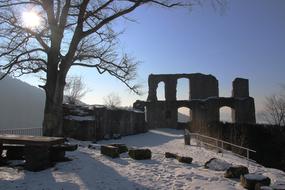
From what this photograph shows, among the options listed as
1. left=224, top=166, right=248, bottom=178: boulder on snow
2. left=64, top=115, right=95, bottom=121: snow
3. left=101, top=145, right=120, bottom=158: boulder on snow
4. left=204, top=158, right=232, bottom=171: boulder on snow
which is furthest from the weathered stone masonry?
left=224, top=166, right=248, bottom=178: boulder on snow

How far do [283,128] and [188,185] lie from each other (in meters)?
18.5

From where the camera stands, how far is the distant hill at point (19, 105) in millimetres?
78188

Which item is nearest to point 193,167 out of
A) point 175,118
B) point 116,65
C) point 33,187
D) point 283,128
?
point 33,187

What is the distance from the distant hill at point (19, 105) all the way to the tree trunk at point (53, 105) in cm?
6279

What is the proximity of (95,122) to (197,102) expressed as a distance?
22868 millimetres

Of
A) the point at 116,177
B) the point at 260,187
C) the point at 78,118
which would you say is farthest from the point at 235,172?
the point at 78,118

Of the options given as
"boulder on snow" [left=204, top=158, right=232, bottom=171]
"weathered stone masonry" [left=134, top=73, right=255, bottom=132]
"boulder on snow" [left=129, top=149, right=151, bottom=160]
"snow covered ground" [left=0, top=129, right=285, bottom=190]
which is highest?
"weathered stone masonry" [left=134, top=73, right=255, bottom=132]

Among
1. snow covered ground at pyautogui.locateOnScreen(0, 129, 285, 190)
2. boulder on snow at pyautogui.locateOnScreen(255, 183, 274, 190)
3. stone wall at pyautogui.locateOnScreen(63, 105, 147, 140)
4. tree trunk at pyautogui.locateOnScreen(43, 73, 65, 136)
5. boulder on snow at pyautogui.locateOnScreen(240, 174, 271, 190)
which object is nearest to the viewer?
boulder on snow at pyautogui.locateOnScreen(255, 183, 274, 190)

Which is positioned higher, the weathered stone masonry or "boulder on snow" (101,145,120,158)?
the weathered stone masonry

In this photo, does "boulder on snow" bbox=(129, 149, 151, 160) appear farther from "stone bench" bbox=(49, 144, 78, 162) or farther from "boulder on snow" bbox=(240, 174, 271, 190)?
"boulder on snow" bbox=(240, 174, 271, 190)

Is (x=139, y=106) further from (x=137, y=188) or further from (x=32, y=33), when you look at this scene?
(x=137, y=188)

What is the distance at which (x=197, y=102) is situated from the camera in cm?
4719

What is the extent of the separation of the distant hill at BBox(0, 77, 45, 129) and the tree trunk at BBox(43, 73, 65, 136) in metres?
62.8

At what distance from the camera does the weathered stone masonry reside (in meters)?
45.8
